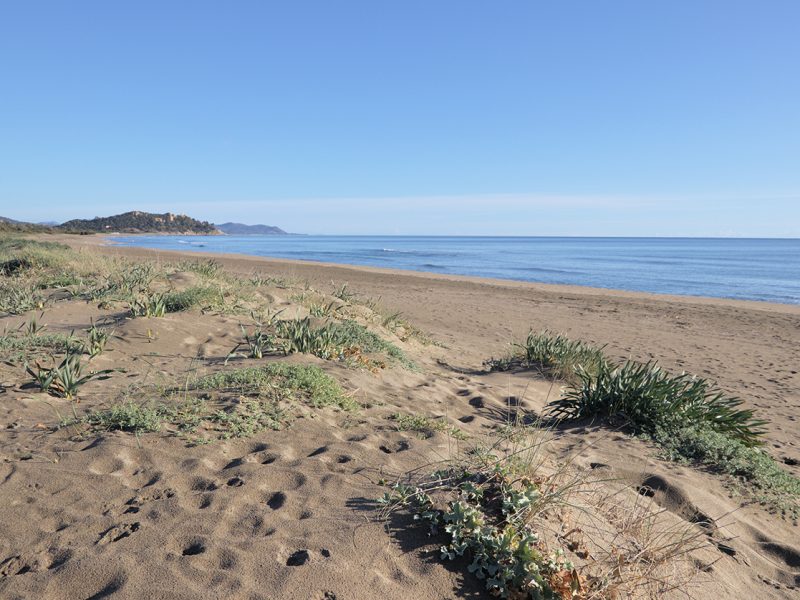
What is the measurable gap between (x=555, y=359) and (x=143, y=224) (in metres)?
119

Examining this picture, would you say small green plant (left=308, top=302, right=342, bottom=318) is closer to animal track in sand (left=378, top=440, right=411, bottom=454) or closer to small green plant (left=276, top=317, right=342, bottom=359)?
small green plant (left=276, top=317, right=342, bottom=359)

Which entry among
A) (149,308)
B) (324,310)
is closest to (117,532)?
(149,308)

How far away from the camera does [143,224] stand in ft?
367

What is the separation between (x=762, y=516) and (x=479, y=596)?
2.66 m

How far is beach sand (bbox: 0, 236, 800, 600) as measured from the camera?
2.47 metres

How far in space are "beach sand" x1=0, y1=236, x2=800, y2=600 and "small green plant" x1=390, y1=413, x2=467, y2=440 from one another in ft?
0.51

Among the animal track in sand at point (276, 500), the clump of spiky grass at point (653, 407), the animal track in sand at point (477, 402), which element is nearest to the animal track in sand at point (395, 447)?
the animal track in sand at point (276, 500)

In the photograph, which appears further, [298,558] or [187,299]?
[187,299]

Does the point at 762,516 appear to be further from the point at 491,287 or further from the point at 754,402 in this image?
the point at 491,287

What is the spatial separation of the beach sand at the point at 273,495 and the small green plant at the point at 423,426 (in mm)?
155

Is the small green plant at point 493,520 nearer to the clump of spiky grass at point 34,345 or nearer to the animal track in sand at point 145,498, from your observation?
the animal track in sand at point 145,498

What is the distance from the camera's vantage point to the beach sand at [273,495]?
8.11 feet

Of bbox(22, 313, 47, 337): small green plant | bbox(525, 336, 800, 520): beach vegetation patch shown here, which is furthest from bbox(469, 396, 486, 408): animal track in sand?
bbox(22, 313, 47, 337): small green plant

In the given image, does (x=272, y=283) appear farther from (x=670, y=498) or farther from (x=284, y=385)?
(x=670, y=498)
